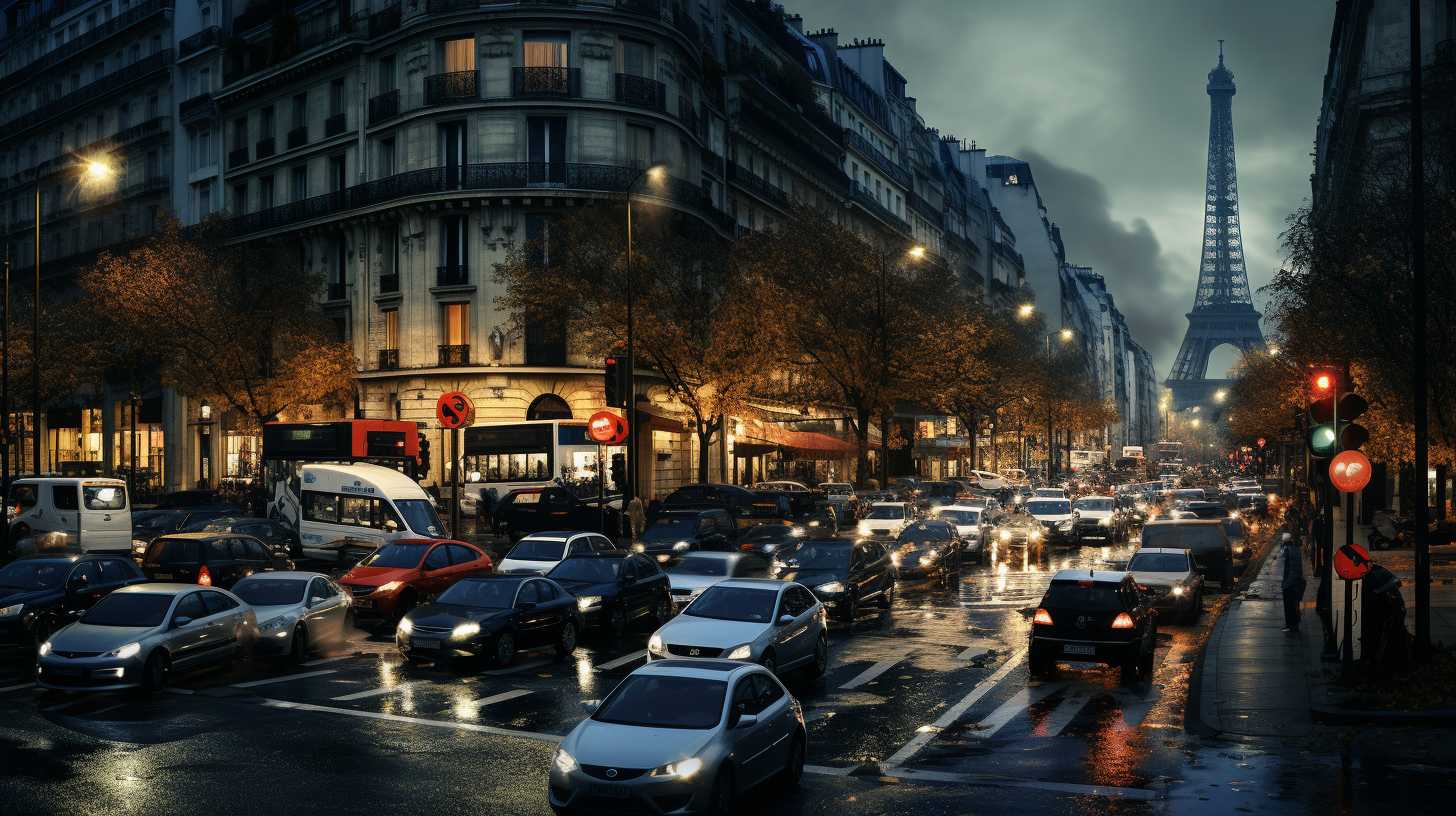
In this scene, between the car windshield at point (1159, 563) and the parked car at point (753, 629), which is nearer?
the parked car at point (753, 629)

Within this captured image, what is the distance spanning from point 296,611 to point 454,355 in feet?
121

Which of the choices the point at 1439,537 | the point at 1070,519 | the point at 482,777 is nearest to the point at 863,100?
the point at 1070,519

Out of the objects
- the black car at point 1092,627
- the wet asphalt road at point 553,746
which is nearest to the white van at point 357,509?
the wet asphalt road at point 553,746

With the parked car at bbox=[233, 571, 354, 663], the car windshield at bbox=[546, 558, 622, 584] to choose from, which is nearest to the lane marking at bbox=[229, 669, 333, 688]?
the parked car at bbox=[233, 571, 354, 663]

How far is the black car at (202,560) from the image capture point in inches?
1038

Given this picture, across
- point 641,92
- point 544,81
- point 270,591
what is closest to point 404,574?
point 270,591

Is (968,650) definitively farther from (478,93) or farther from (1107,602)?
(478,93)

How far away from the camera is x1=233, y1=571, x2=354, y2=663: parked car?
2089cm

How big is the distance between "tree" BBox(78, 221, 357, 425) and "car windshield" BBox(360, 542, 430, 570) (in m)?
31.4

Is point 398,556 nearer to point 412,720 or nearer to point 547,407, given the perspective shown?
point 412,720

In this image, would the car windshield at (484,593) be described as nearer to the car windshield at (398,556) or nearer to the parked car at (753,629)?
the parked car at (753,629)

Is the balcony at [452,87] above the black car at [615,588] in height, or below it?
above

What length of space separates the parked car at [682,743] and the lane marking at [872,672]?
6490 mm

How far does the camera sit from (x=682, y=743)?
37.3ft
